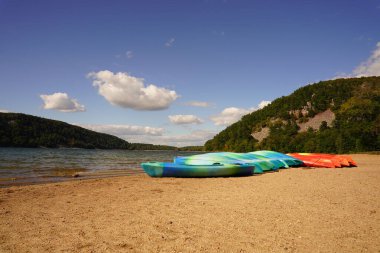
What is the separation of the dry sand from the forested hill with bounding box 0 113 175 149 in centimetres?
10575

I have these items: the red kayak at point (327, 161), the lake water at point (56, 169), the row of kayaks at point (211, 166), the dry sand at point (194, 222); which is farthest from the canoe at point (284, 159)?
the dry sand at point (194, 222)

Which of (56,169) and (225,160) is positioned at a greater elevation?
(225,160)

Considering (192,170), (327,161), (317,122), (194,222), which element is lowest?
(194,222)

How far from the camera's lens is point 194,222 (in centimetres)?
508

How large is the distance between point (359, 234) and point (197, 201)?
3.60 metres

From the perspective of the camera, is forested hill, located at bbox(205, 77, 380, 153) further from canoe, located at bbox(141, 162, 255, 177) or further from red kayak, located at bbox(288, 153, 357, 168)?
canoe, located at bbox(141, 162, 255, 177)

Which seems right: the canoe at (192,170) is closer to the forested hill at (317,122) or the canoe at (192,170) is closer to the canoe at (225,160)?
the canoe at (225,160)

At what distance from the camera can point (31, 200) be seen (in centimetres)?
753

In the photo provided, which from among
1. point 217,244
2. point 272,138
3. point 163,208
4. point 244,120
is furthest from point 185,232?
point 244,120

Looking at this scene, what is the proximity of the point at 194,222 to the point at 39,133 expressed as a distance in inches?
4689

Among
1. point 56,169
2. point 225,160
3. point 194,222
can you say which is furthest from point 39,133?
point 194,222

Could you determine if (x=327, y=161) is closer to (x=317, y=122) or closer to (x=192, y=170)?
(x=192, y=170)

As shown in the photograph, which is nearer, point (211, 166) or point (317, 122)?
point (211, 166)

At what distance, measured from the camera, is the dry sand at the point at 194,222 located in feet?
13.0
